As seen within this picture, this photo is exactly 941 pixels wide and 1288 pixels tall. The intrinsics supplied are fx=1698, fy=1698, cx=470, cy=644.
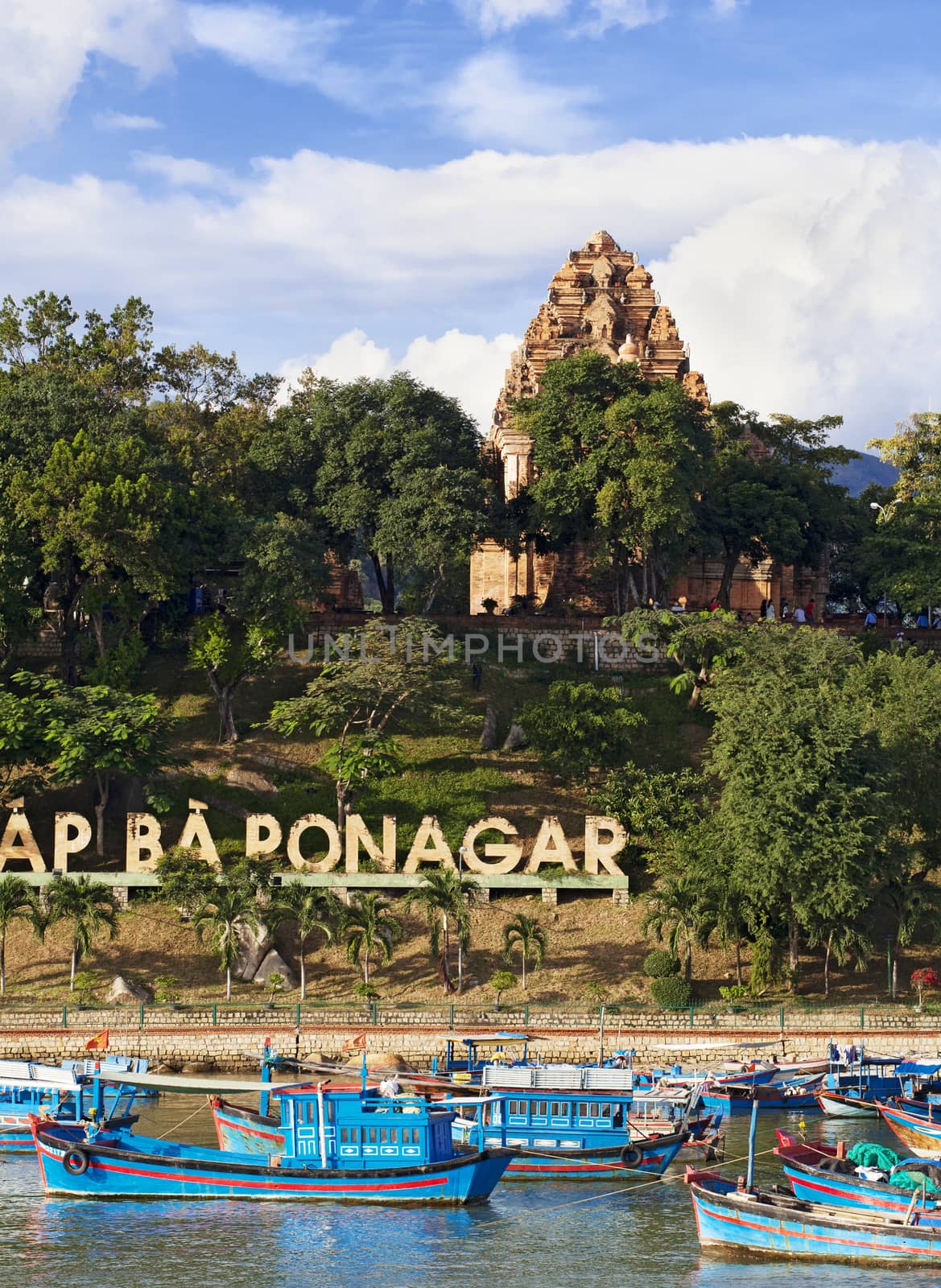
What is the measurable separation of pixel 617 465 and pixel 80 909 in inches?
1555

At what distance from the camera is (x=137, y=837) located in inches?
2970

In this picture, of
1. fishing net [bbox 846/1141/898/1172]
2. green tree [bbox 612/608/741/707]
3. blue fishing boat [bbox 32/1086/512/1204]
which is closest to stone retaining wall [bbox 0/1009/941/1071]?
blue fishing boat [bbox 32/1086/512/1204]

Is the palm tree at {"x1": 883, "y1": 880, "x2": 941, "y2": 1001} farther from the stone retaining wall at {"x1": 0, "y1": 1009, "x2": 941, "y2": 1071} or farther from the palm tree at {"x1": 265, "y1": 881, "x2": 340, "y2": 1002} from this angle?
the palm tree at {"x1": 265, "y1": 881, "x2": 340, "y2": 1002}

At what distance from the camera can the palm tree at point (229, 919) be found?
6800cm

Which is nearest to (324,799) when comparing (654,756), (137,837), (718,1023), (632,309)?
(137,837)

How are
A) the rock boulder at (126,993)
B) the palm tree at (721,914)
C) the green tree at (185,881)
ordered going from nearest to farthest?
the rock boulder at (126,993) < the palm tree at (721,914) < the green tree at (185,881)

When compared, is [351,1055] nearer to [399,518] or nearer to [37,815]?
[37,815]

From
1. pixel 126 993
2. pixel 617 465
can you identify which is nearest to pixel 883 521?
pixel 617 465

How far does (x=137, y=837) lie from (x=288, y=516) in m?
23.4

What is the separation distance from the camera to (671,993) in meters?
67.2

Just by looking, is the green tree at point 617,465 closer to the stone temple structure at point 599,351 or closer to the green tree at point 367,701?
the stone temple structure at point 599,351

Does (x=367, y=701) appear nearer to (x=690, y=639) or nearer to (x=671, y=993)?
(x=690, y=639)

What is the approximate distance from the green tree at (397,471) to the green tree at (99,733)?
60.3 feet

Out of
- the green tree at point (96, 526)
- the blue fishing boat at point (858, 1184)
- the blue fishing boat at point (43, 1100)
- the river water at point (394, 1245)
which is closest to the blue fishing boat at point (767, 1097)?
the river water at point (394, 1245)
